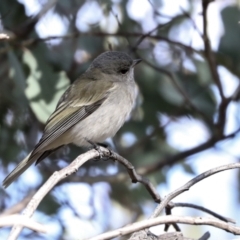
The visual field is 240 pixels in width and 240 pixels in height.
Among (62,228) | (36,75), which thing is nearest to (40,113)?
(36,75)

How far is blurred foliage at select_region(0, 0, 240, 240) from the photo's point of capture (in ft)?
13.4

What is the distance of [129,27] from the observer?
476cm

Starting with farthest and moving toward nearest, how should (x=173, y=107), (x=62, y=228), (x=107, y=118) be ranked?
(x=173, y=107)
(x=62, y=228)
(x=107, y=118)

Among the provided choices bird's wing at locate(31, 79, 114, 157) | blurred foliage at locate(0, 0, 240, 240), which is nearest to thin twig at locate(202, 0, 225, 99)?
blurred foliage at locate(0, 0, 240, 240)

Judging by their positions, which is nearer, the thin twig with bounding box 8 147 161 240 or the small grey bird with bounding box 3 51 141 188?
the thin twig with bounding box 8 147 161 240

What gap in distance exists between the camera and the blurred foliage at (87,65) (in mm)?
4086

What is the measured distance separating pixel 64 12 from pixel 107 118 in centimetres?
98

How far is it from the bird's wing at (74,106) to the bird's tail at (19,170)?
9 cm

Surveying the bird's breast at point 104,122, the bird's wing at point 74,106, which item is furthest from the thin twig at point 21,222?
the bird's breast at point 104,122

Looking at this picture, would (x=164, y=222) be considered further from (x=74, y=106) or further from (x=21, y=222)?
(x=74, y=106)

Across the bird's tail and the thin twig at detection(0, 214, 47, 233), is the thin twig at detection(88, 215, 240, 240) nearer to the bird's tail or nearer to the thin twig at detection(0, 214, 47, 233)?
the thin twig at detection(0, 214, 47, 233)

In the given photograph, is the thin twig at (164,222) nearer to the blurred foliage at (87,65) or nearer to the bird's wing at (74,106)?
the bird's wing at (74,106)

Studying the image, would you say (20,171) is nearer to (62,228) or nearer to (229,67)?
(62,228)

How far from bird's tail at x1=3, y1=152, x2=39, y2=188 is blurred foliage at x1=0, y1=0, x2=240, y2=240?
385 mm
